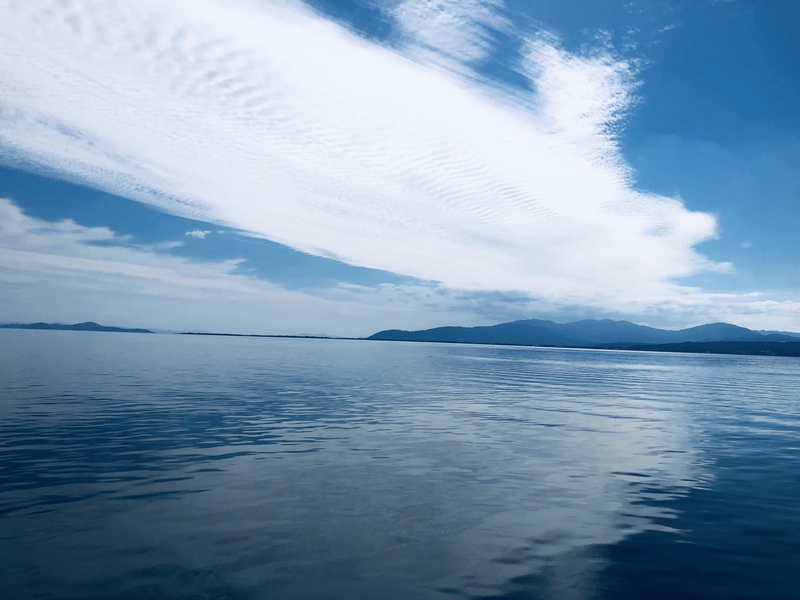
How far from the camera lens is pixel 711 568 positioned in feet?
42.0

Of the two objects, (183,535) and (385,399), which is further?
(385,399)

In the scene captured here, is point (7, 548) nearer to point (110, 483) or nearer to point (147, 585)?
point (147, 585)

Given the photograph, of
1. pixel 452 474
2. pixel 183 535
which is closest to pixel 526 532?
pixel 452 474

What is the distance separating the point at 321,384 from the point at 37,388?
27.3m

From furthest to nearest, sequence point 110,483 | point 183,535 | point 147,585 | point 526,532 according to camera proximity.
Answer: point 110,483, point 526,532, point 183,535, point 147,585

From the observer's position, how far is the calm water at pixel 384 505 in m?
11.7

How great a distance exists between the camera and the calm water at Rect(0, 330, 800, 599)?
38.4 ft

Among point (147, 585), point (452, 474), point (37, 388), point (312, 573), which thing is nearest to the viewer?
point (147, 585)

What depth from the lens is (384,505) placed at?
1675 cm

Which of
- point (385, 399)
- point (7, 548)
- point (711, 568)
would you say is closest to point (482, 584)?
point (711, 568)

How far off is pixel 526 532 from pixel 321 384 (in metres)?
44.5

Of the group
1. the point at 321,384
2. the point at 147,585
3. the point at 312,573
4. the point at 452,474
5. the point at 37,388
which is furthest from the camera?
the point at 321,384

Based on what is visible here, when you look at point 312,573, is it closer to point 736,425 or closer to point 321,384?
point 736,425

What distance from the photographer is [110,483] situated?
1841 cm
